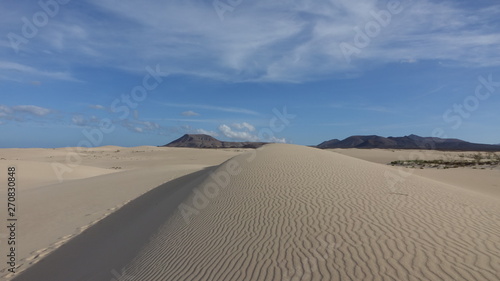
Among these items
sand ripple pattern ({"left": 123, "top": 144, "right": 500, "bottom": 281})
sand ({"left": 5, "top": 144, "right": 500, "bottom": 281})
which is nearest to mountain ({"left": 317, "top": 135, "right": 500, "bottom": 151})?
sand ({"left": 5, "top": 144, "right": 500, "bottom": 281})

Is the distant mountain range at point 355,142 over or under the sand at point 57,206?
over

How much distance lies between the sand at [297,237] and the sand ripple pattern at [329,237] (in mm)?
20

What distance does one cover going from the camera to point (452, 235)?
567 centimetres

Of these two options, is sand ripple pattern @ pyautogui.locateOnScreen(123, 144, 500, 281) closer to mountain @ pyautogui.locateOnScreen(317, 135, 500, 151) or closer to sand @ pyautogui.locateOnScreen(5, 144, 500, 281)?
sand @ pyautogui.locateOnScreen(5, 144, 500, 281)

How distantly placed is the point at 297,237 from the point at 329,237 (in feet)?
1.91

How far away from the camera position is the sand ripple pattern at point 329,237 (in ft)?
14.9

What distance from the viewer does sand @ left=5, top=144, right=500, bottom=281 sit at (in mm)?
4617

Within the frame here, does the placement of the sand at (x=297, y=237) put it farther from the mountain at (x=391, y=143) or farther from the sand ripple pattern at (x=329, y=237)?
the mountain at (x=391, y=143)

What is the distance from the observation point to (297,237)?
5750 mm

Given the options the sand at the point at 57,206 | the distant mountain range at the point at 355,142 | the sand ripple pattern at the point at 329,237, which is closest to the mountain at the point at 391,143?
the distant mountain range at the point at 355,142

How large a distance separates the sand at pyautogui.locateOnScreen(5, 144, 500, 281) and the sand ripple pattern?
0.07 feet

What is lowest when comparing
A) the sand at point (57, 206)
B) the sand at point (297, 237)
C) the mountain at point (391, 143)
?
the sand at point (57, 206)

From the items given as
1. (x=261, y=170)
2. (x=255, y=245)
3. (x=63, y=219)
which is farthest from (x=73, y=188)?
(x=255, y=245)

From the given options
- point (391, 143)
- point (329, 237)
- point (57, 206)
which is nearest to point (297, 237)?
point (329, 237)
